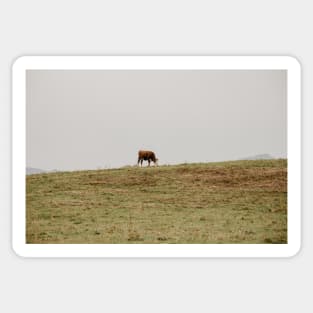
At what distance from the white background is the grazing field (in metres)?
0.58

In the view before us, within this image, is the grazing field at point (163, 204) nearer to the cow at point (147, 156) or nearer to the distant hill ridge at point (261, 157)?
the distant hill ridge at point (261, 157)

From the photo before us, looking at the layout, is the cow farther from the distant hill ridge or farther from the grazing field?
the distant hill ridge

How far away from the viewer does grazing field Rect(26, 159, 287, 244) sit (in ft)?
34.6

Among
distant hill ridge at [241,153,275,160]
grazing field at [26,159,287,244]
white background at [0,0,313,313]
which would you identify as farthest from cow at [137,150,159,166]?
white background at [0,0,313,313]

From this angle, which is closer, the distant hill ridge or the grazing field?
the grazing field
